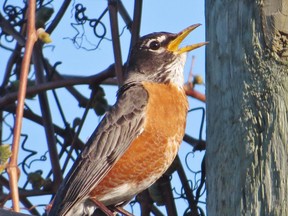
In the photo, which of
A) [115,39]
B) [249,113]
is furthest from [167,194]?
[249,113]

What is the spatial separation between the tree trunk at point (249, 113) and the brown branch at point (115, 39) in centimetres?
142

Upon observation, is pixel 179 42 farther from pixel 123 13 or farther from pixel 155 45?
pixel 123 13

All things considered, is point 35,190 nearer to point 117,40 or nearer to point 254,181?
point 117,40

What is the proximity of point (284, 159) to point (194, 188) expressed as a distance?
5.68 feet

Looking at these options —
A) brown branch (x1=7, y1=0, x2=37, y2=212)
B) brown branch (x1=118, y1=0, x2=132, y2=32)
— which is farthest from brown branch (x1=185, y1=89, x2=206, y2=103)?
brown branch (x1=7, y1=0, x2=37, y2=212)

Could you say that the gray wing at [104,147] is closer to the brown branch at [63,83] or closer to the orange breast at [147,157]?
the orange breast at [147,157]

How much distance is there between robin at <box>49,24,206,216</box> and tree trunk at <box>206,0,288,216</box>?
908mm

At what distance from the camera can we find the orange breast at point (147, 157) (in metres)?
3.58

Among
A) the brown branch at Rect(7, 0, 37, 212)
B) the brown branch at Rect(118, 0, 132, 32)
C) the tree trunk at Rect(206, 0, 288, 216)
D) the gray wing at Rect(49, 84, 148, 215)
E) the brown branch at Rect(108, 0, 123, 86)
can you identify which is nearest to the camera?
the tree trunk at Rect(206, 0, 288, 216)

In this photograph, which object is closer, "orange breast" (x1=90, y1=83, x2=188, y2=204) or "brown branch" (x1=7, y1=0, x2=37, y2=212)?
"brown branch" (x1=7, y1=0, x2=37, y2=212)

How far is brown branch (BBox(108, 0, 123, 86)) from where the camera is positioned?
395 cm

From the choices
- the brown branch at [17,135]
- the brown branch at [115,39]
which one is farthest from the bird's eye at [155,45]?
the brown branch at [17,135]

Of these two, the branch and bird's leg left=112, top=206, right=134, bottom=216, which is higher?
the branch

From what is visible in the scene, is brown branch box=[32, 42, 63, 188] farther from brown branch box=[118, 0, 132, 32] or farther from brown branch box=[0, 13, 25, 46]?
brown branch box=[118, 0, 132, 32]
